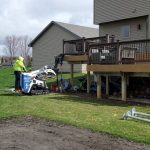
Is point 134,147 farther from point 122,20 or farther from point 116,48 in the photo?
point 122,20

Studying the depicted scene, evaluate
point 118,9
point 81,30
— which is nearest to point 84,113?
point 118,9

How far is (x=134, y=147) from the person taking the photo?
8773 millimetres

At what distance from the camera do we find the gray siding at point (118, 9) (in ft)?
79.7

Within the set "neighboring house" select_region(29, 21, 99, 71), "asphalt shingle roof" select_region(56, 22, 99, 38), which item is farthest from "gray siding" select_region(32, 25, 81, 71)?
"asphalt shingle roof" select_region(56, 22, 99, 38)

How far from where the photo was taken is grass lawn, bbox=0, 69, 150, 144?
1054 cm

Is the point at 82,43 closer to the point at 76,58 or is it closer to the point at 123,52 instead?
the point at 76,58

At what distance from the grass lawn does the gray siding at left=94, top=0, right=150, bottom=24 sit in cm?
904

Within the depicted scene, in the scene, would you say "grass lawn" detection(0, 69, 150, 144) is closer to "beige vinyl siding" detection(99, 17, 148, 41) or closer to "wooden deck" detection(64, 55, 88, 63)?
"wooden deck" detection(64, 55, 88, 63)

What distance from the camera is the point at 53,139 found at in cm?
947

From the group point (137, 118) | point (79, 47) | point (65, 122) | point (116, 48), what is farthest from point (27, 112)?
point (79, 47)

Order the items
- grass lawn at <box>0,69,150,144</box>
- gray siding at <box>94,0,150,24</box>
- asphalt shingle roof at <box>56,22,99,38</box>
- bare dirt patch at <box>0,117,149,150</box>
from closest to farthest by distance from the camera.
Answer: bare dirt patch at <box>0,117,149,150</box> < grass lawn at <box>0,69,150,144</box> < gray siding at <box>94,0,150,24</box> < asphalt shingle roof at <box>56,22,99,38</box>

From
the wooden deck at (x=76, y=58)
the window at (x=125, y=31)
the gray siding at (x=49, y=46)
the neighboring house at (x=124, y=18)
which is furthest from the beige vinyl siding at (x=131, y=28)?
the gray siding at (x=49, y=46)

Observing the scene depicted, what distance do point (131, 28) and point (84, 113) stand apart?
517 inches

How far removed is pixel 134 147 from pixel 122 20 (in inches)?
720
